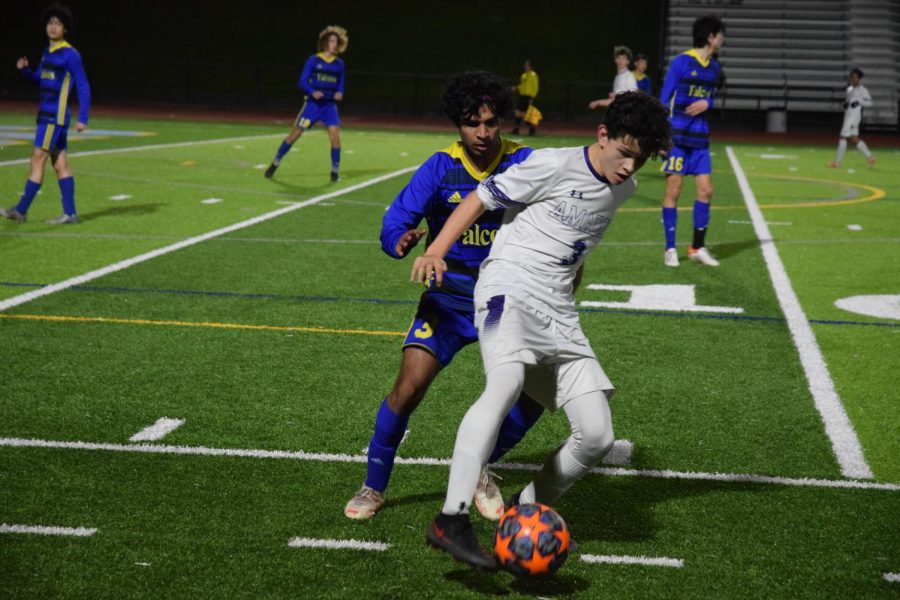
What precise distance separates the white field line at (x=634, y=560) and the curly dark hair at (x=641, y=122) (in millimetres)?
1407

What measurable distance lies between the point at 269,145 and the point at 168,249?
13.7 meters

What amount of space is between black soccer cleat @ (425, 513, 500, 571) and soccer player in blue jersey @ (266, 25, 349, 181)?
13662 millimetres

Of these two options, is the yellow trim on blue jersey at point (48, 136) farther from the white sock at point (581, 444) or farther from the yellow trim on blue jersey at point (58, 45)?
the white sock at point (581, 444)

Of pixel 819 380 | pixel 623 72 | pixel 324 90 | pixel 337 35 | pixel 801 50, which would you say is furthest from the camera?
pixel 801 50

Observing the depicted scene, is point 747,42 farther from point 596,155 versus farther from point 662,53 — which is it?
point 596,155

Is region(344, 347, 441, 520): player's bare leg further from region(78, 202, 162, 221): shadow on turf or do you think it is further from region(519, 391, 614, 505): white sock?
region(78, 202, 162, 221): shadow on turf

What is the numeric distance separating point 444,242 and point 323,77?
13.6 meters

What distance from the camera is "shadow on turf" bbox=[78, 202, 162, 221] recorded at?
12500mm

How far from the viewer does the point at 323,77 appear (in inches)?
672

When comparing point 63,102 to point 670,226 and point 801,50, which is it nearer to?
point 670,226

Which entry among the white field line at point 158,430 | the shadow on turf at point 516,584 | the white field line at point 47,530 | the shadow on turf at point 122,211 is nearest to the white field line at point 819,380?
the shadow on turf at point 516,584

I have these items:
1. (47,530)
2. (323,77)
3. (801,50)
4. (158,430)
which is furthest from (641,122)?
(801,50)

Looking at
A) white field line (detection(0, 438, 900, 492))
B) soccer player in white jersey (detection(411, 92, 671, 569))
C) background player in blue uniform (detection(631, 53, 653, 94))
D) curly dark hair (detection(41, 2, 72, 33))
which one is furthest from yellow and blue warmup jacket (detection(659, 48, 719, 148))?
background player in blue uniform (detection(631, 53, 653, 94))

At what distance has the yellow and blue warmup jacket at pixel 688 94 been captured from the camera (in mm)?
10492
